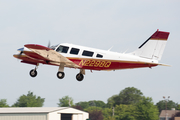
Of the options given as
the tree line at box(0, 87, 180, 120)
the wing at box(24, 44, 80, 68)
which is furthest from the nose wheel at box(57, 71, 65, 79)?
the tree line at box(0, 87, 180, 120)

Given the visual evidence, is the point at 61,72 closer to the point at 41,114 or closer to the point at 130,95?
the point at 41,114

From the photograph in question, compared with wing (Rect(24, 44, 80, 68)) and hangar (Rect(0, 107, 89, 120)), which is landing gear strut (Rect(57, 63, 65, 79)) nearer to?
wing (Rect(24, 44, 80, 68))

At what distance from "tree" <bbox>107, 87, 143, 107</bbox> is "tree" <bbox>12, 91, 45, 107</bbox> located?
27.7 m

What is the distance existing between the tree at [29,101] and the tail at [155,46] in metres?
75.6

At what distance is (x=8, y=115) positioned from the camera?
1695 inches

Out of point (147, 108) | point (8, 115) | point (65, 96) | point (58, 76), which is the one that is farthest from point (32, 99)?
point (58, 76)

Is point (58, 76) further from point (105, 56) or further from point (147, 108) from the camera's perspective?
point (147, 108)

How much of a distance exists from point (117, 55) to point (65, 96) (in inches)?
3512

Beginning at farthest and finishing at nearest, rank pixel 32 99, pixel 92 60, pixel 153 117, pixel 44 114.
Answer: pixel 32 99, pixel 153 117, pixel 44 114, pixel 92 60

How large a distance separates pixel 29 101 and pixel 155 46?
82.6 m

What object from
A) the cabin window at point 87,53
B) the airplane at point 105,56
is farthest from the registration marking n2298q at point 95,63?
the cabin window at point 87,53

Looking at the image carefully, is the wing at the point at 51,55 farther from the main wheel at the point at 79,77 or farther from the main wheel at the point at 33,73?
the main wheel at the point at 33,73

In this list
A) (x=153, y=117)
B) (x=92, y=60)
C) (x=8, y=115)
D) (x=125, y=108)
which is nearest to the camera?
(x=92, y=60)

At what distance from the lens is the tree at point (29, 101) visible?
318ft
